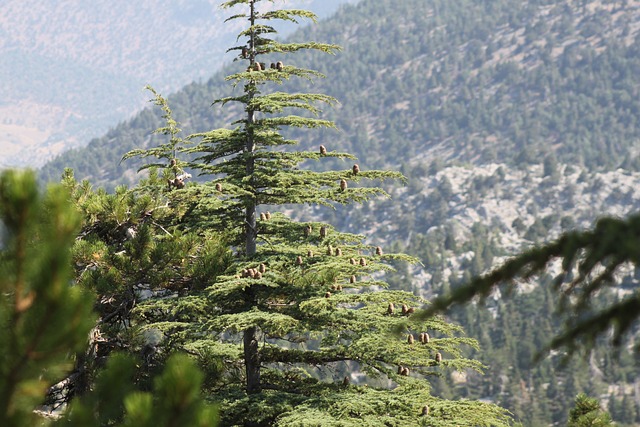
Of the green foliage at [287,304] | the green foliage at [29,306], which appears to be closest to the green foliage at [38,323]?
the green foliage at [29,306]

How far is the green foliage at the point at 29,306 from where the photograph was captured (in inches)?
141

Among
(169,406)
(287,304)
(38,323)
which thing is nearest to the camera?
(169,406)

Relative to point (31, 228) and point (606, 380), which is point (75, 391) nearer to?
point (31, 228)

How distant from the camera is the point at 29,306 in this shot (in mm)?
3635

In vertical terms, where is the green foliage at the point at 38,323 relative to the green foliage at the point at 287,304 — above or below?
below

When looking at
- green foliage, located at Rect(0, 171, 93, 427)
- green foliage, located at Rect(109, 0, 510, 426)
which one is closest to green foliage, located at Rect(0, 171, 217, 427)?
green foliage, located at Rect(0, 171, 93, 427)

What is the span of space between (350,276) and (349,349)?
1110 millimetres

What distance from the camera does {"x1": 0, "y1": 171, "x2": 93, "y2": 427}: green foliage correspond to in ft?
11.7

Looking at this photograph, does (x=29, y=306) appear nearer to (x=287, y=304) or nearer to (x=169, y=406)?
(x=169, y=406)

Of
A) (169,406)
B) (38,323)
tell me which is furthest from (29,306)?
(169,406)

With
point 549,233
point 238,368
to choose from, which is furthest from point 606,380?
point 238,368

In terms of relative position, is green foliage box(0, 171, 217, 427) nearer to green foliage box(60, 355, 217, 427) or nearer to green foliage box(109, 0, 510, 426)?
green foliage box(60, 355, 217, 427)

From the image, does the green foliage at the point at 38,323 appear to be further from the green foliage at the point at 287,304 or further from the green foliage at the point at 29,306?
the green foliage at the point at 287,304

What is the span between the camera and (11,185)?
3.62 m
